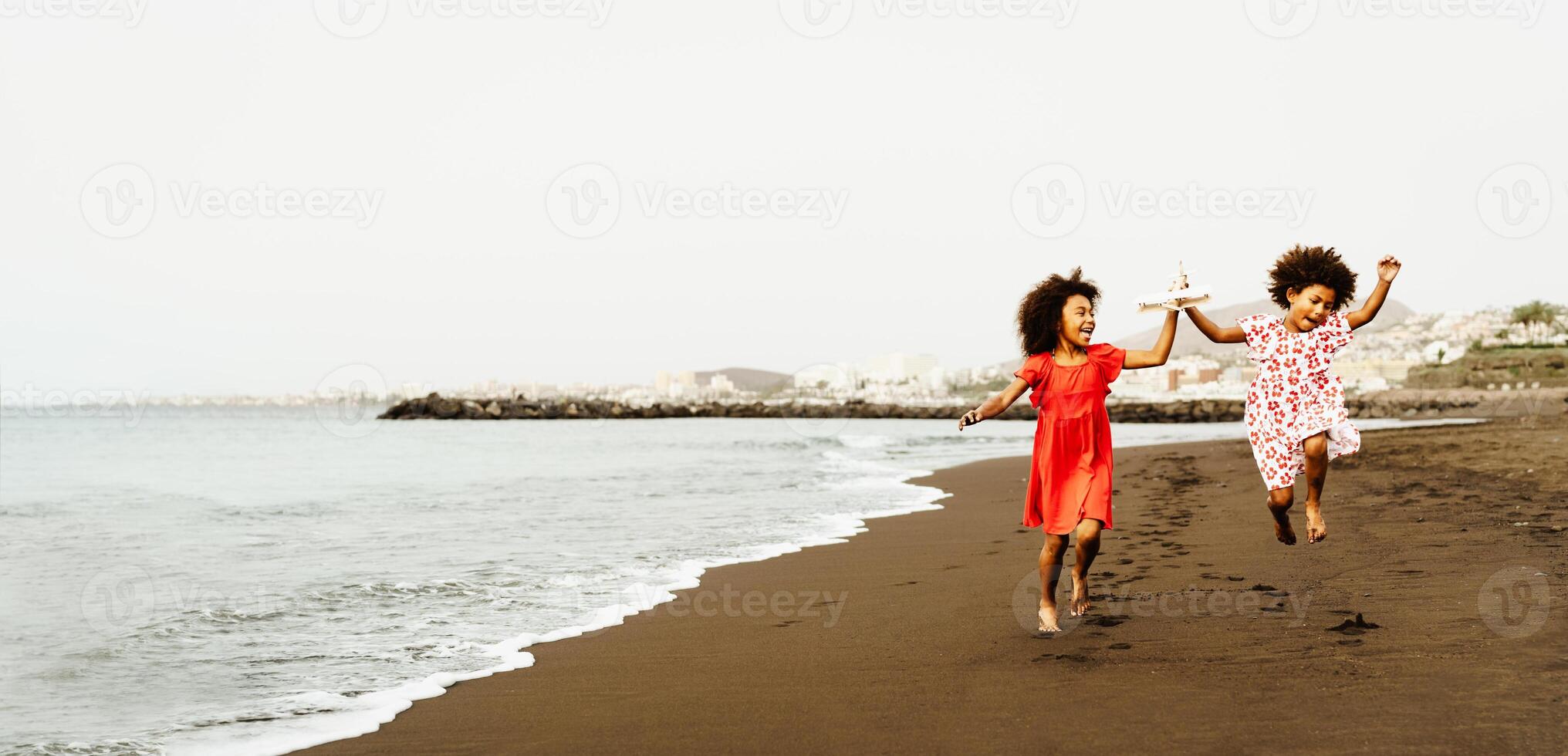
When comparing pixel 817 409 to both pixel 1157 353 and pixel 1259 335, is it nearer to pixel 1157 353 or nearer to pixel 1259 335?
pixel 1259 335

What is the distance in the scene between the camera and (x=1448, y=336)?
142m

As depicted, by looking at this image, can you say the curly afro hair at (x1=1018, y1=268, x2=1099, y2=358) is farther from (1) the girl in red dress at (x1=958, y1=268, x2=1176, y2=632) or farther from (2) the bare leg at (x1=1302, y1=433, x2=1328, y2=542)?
(2) the bare leg at (x1=1302, y1=433, x2=1328, y2=542)

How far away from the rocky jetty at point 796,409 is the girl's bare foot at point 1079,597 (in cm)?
6903

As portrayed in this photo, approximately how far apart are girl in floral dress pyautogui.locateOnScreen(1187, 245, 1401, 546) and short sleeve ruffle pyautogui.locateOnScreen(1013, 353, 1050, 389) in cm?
105

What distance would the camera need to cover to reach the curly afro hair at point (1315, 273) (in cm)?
628

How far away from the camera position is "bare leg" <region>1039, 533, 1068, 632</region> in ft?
18.6

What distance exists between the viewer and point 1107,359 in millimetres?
5785

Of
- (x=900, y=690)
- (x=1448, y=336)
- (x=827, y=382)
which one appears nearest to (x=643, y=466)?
(x=900, y=690)

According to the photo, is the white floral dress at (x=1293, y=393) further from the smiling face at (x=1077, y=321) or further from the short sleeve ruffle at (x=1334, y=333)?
the smiling face at (x=1077, y=321)

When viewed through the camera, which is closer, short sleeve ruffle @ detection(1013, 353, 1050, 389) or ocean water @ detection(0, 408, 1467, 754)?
ocean water @ detection(0, 408, 1467, 754)

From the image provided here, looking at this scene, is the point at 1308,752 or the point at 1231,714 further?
the point at 1231,714

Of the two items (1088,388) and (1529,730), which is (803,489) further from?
(1529,730)

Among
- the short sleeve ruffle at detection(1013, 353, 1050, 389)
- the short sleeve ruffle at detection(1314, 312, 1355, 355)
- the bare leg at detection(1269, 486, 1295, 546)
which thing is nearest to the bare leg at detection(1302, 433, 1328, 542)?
the bare leg at detection(1269, 486, 1295, 546)

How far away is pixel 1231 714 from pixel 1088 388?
1988 millimetres
